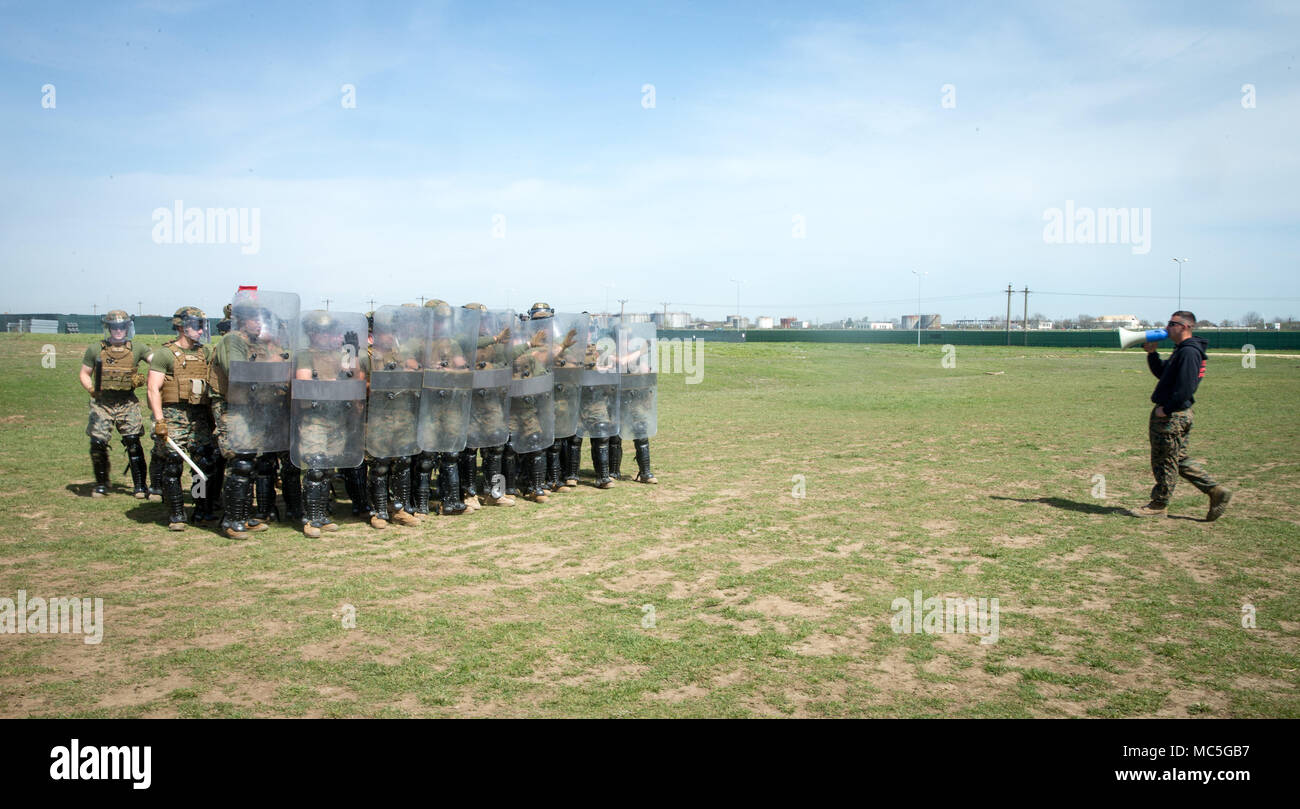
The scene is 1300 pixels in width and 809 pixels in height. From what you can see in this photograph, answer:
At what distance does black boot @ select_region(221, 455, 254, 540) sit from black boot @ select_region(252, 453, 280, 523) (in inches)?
7.6

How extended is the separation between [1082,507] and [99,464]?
40.9ft

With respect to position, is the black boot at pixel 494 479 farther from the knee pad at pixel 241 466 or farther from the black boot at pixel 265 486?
the knee pad at pixel 241 466

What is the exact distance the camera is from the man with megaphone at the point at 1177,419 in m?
9.17

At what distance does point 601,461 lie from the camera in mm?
11625

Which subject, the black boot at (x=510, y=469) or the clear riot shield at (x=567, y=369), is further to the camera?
the clear riot shield at (x=567, y=369)

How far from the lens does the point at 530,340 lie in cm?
1054

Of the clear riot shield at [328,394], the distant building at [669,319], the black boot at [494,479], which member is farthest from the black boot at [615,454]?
the distant building at [669,319]

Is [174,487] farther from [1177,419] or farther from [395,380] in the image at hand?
[1177,419]

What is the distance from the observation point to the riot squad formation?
8.41 m

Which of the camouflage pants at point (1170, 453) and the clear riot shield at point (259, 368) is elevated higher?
the clear riot shield at point (259, 368)

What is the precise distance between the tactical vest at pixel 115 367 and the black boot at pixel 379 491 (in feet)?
11.5
